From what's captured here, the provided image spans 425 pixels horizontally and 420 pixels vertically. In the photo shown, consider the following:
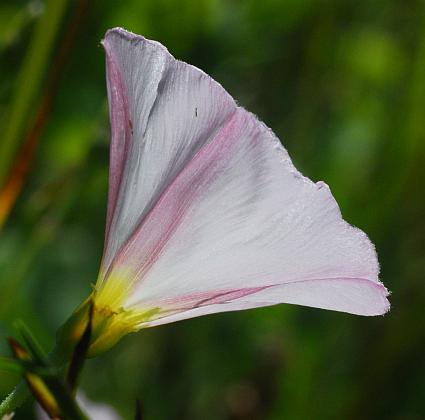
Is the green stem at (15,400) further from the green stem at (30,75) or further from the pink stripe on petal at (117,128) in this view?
the green stem at (30,75)

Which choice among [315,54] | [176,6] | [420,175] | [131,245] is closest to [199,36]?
[176,6]

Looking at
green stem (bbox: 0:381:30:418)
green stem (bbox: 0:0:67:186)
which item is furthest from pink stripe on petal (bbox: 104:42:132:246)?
green stem (bbox: 0:0:67:186)

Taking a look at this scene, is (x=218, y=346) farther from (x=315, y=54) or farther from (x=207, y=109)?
(x=207, y=109)

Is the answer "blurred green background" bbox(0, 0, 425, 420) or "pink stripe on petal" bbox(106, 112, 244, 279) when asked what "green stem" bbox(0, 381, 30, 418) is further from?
"blurred green background" bbox(0, 0, 425, 420)

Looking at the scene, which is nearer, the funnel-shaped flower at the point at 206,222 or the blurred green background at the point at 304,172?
the funnel-shaped flower at the point at 206,222

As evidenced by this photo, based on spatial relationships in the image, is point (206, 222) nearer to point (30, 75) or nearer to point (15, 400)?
point (15, 400)

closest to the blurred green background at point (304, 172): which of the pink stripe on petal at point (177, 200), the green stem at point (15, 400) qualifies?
the pink stripe on petal at point (177, 200)

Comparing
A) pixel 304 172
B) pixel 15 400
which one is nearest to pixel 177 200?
pixel 15 400
